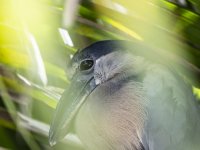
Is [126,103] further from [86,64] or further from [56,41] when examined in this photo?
[56,41]

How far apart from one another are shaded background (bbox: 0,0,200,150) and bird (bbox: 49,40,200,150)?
84 millimetres

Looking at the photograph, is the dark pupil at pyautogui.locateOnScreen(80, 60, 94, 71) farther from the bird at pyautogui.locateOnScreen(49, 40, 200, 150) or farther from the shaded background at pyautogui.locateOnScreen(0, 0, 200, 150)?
the shaded background at pyautogui.locateOnScreen(0, 0, 200, 150)

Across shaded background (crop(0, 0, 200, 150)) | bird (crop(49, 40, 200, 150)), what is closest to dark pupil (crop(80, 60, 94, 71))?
bird (crop(49, 40, 200, 150))

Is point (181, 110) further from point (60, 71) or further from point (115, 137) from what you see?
point (60, 71)

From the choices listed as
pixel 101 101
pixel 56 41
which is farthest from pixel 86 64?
pixel 56 41

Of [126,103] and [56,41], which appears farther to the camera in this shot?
[56,41]

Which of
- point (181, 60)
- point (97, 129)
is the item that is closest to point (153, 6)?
point (181, 60)

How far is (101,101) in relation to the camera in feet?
9.96

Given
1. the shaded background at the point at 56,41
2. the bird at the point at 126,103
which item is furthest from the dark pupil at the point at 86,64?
the shaded background at the point at 56,41

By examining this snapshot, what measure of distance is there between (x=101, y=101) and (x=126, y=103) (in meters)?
0.07

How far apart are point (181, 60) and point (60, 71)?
360 mm

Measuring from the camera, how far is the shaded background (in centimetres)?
310

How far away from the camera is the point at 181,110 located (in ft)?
9.70

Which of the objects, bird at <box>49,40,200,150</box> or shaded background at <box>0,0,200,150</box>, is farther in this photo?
shaded background at <box>0,0,200,150</box>
